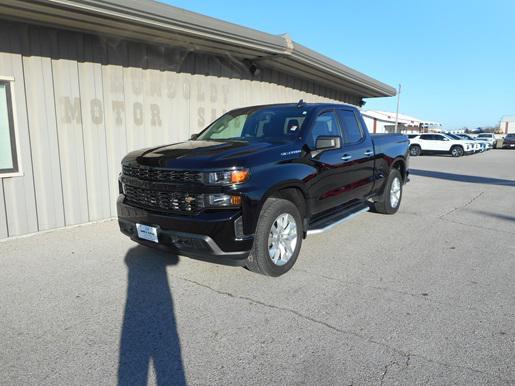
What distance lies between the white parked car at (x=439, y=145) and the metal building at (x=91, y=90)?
2078 centimetres

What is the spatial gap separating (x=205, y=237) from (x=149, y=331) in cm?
92

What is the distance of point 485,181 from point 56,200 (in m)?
12.0

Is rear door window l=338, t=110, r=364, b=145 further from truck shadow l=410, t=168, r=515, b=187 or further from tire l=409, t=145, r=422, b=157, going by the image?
tire l=409, t=145, r=422, b=157

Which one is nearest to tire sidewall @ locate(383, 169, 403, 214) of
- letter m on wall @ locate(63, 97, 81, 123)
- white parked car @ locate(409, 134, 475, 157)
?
letter m on wall @ locate(63, 97, 81, 123)

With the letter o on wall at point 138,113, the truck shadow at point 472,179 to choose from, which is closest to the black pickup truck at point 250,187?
the letter o on wall at point 138,113

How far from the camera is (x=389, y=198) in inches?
274

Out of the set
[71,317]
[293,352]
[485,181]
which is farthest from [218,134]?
[485,181]

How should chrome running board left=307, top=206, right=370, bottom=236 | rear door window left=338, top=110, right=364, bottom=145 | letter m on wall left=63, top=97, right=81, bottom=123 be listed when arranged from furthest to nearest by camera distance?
1. letter m on wall left=63, top=97, right=81, bottom=123
2. rear door window left=338, top=110, right=364, bottom=145
3. chrome running board left=307, top=206, right=370, bottom=236

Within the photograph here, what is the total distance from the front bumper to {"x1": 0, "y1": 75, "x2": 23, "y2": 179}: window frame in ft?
10.1

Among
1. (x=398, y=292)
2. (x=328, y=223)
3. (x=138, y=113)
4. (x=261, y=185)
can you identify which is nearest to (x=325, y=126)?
(x=328, y=223)

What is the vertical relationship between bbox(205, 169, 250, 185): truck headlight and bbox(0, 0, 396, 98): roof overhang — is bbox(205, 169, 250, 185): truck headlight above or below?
below

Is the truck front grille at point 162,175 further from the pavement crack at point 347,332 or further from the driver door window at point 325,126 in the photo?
the driver door window at point 325,126

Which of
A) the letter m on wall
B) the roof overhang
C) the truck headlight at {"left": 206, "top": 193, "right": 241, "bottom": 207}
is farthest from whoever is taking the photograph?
the letter m on wall

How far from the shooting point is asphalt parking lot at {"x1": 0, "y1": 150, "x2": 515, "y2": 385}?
105 inches
